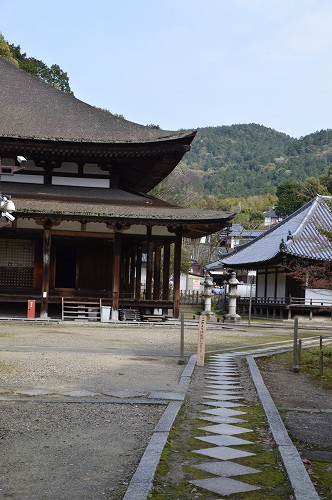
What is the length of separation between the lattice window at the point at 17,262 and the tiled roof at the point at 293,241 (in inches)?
539

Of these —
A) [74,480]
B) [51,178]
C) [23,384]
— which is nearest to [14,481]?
[74,480]

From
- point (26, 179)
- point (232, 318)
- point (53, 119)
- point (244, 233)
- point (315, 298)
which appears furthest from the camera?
point (244, 233)

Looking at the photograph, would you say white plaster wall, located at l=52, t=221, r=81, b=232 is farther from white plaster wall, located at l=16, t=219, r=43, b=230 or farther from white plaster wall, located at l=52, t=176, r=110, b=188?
white plaster wall, located at l=52, t=176, r=110, b=188

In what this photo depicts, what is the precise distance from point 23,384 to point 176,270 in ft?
52.4

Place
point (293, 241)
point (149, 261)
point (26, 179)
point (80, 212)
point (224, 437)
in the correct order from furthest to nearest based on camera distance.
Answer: point (293, 241), point (26, 179), point (149, 261), point (80, 212), point (224, 437)

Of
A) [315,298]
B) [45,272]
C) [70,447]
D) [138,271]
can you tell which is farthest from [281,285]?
[70,447]

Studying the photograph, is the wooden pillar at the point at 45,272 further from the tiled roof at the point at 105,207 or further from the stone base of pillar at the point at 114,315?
the stone base of pillar at the point at 114,315

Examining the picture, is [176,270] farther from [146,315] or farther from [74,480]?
[74,480]

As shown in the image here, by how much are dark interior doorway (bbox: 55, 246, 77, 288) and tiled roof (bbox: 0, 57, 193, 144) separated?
4947 mm

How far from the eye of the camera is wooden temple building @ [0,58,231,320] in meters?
23.2

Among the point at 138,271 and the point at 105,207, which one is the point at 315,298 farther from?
the point at 105,207

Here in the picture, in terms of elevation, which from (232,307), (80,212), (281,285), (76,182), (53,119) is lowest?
(232,307)

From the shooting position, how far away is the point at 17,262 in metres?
25.1

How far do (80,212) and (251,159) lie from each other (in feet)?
490
